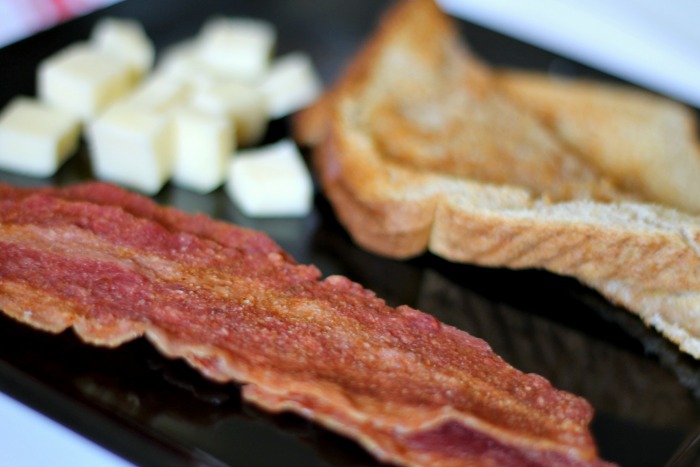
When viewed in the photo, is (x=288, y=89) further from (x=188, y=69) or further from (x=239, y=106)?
(x=188, y=69)

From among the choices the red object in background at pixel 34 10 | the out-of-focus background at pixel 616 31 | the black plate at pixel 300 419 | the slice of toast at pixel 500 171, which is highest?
the out-of-focus background at pixel 616 31

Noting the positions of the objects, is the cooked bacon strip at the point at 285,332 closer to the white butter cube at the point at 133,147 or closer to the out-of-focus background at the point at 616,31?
the white butter cube at the point at 133,147

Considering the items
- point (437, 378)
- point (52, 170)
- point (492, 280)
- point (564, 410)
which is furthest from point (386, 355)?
point (52, 170)

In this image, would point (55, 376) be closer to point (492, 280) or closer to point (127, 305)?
point (127, 305)

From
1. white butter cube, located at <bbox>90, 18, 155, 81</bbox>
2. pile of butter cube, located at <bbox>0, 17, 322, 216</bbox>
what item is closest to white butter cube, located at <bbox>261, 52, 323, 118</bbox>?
pile of butter cube, located at <bbox>0, 17, 322, 216</bbox>

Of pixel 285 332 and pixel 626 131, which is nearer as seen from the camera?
pixel 285 332

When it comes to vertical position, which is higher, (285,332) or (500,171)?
(500,171)

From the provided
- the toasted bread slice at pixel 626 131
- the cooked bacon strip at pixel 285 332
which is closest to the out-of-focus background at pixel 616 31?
the toasted bread slice at pixel 626 131

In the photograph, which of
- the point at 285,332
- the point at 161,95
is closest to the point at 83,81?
the point at 161,95
